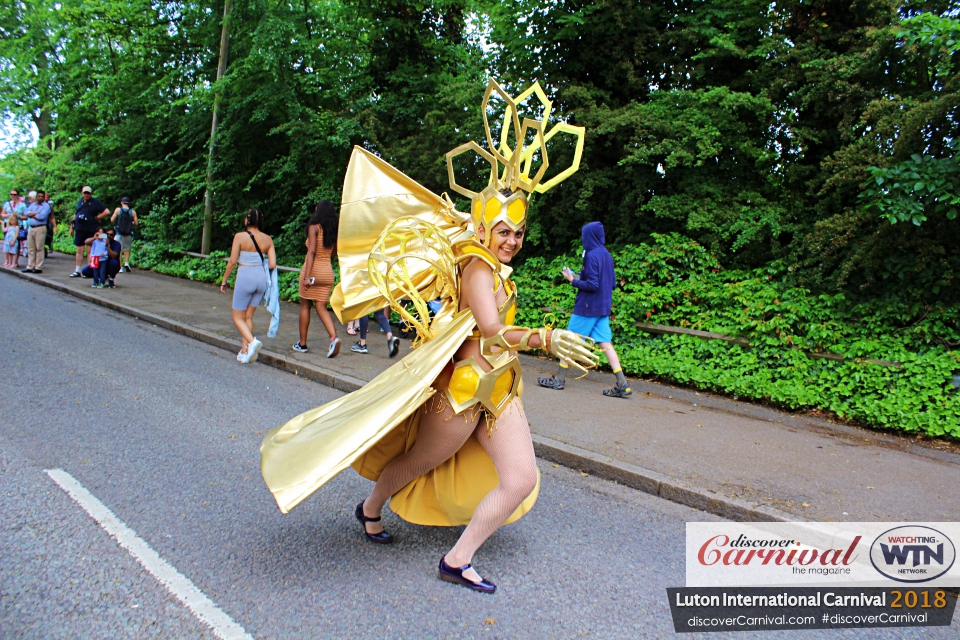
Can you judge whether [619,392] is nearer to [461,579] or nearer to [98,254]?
[461,579]

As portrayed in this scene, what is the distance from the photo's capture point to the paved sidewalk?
172 inches

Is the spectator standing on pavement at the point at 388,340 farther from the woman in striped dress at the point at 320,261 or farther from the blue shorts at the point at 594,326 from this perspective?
the blue shorts at the point at 594,326

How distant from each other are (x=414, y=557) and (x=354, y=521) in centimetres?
58

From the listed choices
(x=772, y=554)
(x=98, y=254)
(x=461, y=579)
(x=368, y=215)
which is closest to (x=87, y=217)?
(x=98, y=254)

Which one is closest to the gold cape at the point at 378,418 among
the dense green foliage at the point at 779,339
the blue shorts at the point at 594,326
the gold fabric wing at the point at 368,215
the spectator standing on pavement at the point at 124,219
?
the gold fabric wing at the point at 368,215

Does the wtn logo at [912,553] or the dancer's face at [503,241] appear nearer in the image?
the dancer's face at [503,241]

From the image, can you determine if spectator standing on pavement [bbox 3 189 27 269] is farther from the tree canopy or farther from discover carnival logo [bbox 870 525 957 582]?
discover carnival logo [bbox 870 525 957 582]

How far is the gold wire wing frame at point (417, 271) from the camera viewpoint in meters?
3.27

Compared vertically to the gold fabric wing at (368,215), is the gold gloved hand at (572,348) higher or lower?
lower

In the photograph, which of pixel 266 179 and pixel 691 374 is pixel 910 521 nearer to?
pixel 691 374

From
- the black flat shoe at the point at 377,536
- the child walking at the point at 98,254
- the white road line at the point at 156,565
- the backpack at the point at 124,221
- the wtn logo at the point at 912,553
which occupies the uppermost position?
the backpack at the point at 124,221

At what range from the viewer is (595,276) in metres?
7.10

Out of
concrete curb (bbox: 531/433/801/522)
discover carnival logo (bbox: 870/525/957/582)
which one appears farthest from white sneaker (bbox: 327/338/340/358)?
discover carnival logo (bbox: 870/525/957/582)

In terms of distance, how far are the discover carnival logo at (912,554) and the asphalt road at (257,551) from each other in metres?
0.48
